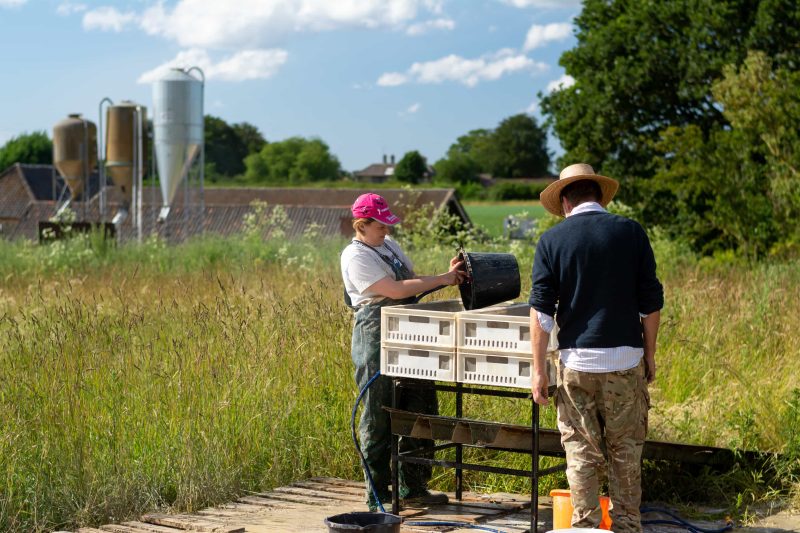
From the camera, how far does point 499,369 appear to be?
5516 mm

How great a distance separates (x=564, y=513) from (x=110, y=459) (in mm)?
2732

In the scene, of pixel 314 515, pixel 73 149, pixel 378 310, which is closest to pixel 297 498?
pixel 314 515

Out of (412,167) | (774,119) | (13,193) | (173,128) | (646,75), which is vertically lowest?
(13,193)

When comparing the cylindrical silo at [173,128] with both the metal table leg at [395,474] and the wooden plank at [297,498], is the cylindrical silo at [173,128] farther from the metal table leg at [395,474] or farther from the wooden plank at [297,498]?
the metal table leg at [395,474]

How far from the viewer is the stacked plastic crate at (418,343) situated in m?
5.71

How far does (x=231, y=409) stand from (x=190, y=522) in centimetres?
125

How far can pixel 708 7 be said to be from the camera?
22781 mm

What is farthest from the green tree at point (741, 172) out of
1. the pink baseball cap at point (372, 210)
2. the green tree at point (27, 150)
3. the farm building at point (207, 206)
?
the green tree at point (27, 150)

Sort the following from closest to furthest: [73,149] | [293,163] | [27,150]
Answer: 1. [73,149]
2. [27,150]
3. [293,163]

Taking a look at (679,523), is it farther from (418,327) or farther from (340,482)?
(340,482)

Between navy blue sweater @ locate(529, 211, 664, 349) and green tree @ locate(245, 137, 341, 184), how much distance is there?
112323 millimetres

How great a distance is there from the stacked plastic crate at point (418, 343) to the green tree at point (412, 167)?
11108cm

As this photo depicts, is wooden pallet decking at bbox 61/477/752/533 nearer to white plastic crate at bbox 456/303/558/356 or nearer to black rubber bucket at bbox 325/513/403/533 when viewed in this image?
black rubber bucket at bbox 325/513/403/533

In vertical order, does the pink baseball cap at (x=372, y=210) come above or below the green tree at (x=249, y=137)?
below
